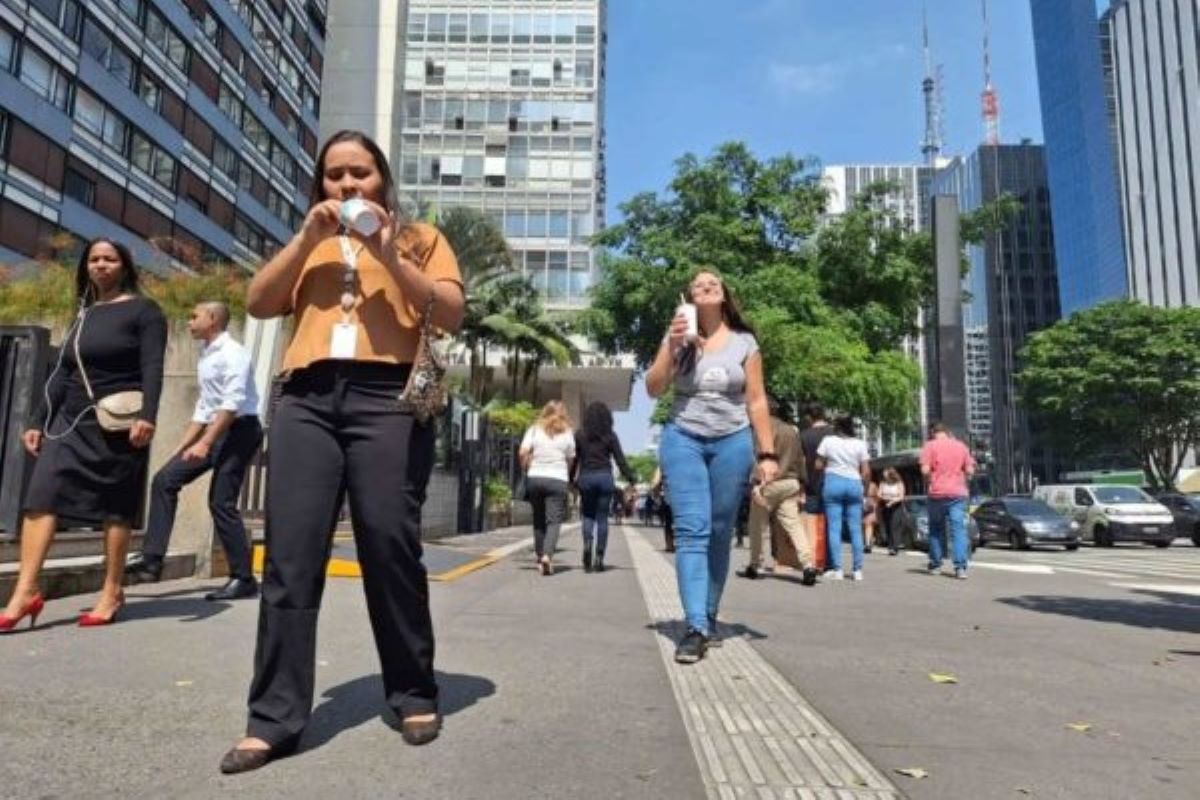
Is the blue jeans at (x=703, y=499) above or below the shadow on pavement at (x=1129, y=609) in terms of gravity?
above

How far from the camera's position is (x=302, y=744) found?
2820mm

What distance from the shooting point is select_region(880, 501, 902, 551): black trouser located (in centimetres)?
1725

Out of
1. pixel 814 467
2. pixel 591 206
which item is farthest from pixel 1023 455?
pixel 814 467

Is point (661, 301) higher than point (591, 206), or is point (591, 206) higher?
point (591, 206)

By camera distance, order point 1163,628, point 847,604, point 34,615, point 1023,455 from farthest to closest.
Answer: point 1023,455 → point 847,604 → point 1163,628 → point 34,615

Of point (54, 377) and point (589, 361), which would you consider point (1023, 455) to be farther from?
point (54, 377)

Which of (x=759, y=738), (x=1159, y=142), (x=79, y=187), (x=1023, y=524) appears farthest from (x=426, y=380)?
(x=1159, y=142)

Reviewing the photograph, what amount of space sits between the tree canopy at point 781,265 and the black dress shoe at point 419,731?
25.0 metres

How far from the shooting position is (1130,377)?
4972 cm

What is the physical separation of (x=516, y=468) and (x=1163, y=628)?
75.7 ft

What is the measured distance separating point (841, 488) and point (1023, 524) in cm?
1478

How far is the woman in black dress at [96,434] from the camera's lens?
4590 millimetres

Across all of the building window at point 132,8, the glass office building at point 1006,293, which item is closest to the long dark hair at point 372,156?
the building window at point 132,8

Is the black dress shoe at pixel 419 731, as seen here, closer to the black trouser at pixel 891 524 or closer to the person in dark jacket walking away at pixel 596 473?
the person in dark jacket walking away at pixel 596 473
